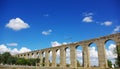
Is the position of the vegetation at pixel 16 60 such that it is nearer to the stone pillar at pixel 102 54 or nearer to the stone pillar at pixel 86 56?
the stone pillar at pixel 86 56

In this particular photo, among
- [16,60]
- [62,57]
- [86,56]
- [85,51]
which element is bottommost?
[16,60]

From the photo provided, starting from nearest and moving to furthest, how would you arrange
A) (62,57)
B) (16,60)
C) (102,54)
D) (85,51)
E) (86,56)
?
(102,54) < (86,56) < (85,51) < (62,57) < (16,60)

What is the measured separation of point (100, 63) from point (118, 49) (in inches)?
241

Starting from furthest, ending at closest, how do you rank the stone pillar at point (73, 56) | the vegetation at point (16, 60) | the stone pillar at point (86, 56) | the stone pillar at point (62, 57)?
1. the vegetation at point (16, 60)
2. the stone pillar at point (62, 57)
3. the stone pillar at point (73, 56)
4. the stone pillar at point (86, 56)

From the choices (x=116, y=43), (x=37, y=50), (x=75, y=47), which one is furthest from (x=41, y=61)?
(x=116, y=43)

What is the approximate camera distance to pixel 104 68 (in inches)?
1400

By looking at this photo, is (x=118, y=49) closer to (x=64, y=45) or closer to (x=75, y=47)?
(x=75, y=47)

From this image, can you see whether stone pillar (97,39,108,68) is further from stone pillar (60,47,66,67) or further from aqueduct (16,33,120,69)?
stone pillar (60,47,66,67)

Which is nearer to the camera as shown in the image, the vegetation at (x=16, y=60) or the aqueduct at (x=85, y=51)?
the aqueduct at (x=85, y=51)

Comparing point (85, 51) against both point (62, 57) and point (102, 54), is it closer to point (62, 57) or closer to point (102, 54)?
point (102, 54)

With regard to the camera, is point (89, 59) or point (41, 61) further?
point (41, 61)

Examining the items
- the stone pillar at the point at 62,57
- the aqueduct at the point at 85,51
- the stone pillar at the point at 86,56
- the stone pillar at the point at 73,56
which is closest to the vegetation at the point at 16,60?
the aqueduct at the point at 85,51

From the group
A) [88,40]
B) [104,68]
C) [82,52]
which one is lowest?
[104,68]

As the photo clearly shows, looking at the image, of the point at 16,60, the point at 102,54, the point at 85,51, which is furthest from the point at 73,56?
the point at 16,60
